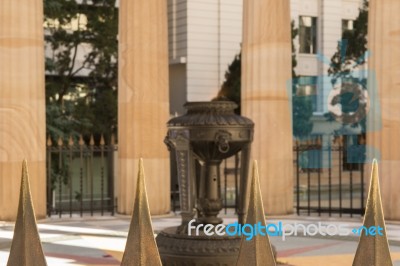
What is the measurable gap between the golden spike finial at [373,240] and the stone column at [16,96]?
17.0 metres

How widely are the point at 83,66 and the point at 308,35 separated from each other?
1014 inches

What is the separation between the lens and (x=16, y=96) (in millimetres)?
22797

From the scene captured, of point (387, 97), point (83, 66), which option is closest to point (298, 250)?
point (387, 97)

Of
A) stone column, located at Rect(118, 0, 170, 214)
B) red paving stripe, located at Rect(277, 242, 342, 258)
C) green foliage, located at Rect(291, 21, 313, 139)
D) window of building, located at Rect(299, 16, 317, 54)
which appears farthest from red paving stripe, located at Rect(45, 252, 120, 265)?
window of building, located at Rect(299, 16, 317, 54)

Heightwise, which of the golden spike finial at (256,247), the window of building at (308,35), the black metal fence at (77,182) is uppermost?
the window of building at (308,35)

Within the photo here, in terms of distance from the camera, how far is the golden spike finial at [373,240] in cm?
736

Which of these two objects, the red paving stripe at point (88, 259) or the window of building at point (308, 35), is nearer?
the red paving stripe at point (88, 259)

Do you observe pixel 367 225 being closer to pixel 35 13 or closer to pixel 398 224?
pixel 398 224

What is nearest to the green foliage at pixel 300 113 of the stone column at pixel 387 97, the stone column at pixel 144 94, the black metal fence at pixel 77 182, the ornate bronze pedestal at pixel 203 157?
A: the black metal fence at pixel 77 182

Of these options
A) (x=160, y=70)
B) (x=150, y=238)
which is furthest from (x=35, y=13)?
(x=150, y=238)

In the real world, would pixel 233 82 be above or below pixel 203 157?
above

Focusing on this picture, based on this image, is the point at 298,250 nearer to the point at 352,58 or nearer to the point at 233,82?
the point at 352,58

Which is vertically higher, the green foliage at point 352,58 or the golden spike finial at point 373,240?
the green foliage at point 352,58

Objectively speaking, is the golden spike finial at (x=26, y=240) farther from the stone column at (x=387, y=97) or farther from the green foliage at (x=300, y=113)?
the green foliage at (x=300, y=113)
